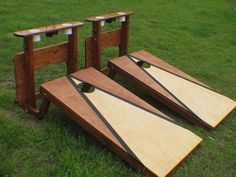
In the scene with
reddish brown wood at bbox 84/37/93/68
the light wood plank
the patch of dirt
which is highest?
reddish brown wood at bbox 84/37/93/68

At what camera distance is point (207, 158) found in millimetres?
3652

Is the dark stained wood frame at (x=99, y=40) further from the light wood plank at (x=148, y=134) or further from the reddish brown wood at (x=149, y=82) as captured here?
the light wood plank at (x=148, y=134)

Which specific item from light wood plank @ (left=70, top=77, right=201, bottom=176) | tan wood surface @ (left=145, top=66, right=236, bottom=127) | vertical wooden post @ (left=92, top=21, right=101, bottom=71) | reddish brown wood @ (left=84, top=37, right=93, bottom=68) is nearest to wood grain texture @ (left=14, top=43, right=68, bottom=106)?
reddish brown wood @ (left=84, top=37, right=93, bottom=68)


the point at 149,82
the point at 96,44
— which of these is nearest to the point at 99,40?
the point at 96,44

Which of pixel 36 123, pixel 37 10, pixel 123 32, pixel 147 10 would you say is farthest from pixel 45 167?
pixel 147 10

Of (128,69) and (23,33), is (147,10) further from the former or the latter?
(23,33)

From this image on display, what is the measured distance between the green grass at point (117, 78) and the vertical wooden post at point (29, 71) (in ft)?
0.68

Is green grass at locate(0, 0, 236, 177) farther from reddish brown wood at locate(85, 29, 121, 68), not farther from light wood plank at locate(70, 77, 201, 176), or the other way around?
reddish brown wood at locate(85, 29, 121, 68)

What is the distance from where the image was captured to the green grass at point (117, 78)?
10.7ft

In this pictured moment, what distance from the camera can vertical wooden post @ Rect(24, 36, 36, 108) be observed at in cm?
377

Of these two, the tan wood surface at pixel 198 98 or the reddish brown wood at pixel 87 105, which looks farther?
the tan wood surface at pixel 198 98

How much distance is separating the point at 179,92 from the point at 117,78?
117cm

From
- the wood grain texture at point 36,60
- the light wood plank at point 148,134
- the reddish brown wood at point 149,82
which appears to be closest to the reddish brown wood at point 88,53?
the reddish brown wood at point 149,82

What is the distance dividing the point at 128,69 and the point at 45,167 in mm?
2039
